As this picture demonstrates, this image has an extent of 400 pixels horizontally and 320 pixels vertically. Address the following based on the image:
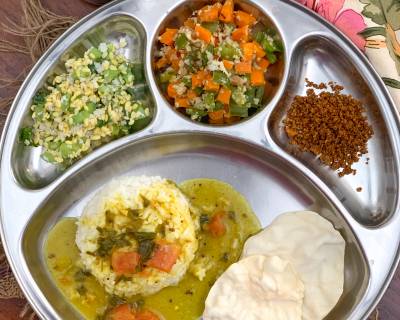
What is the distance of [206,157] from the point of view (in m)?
3.24

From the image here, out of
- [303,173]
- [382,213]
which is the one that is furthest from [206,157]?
[382,213]

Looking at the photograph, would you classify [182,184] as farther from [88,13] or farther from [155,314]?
[88,13]

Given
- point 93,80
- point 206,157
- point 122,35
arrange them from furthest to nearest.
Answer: point 206,157 → point 122,35 → point 93,80

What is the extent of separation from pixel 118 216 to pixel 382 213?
4.79 feet

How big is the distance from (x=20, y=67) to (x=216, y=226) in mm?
1461

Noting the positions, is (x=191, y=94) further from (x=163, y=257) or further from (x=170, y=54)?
(x=163, y=257)

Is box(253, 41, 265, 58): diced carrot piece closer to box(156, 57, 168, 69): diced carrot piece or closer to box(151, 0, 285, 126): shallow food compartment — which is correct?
box(151, 0, 285, 126): shallow food compartment

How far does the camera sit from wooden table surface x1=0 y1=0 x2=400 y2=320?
3.07m

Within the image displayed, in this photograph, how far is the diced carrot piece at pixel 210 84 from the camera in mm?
2744

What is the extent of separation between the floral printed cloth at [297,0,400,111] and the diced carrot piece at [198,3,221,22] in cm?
52

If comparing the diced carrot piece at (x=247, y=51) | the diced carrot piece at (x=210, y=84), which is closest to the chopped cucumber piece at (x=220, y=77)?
the diced carrot piece at (x=210, y=84)

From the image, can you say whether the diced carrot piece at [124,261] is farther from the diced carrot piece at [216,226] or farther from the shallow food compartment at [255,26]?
the shallow food compartment at [255,26]

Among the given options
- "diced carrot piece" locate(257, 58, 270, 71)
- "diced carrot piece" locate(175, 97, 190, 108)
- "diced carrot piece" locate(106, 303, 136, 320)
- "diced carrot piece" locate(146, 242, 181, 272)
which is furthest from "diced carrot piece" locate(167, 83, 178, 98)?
"diced carrot piece" locate(106, 303, 136, 320)

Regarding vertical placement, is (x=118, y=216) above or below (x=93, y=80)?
below
